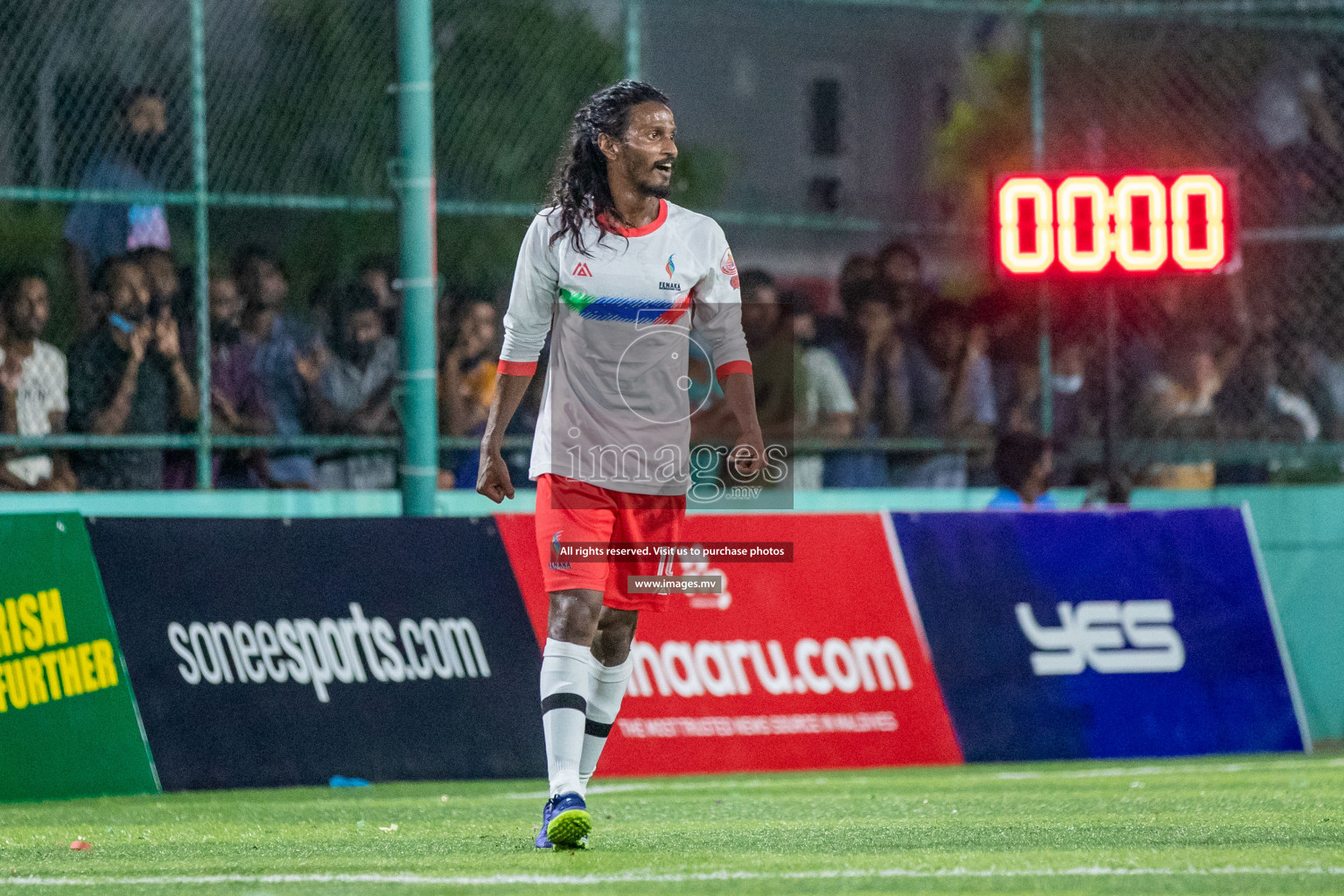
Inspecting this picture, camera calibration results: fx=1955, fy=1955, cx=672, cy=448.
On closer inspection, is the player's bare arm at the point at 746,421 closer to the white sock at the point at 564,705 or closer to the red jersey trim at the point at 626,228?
the red jersey trim at the point at 626,228

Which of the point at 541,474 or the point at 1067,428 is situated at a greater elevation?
the point at 541,474

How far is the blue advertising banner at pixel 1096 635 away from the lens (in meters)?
9.77

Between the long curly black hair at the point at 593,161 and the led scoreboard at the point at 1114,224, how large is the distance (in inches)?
238

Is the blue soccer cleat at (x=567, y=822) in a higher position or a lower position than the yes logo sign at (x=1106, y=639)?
higher

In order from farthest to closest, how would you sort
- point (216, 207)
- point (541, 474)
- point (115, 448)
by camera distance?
1. point (216, 207)
2. point (115, 448)
3. point (541, 474)

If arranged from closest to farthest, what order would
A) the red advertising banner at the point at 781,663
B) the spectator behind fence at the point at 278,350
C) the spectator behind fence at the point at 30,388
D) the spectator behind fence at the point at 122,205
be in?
1. the red advertising banner at the point at 781,663
2. the spectator behind fence at the point at 30,388
3. the spectator behind fence at the point at 122,205
4. the spectator behind fence at the point at 278,350

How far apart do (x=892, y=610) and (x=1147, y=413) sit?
3.90 m

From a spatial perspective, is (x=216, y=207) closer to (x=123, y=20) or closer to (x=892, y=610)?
(x=123, y=20)

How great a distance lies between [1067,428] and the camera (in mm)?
12852

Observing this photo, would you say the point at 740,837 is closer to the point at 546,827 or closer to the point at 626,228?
the point at 546,827

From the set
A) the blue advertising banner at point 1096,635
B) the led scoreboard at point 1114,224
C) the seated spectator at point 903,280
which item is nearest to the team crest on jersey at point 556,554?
the blue advertising banner at point 1096,635

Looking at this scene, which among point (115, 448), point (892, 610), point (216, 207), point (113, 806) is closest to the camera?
point (113, 806)

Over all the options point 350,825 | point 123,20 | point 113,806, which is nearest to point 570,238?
point 350,825

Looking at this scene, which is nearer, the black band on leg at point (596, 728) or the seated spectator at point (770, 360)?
the black band on leg at point (596, 728)
